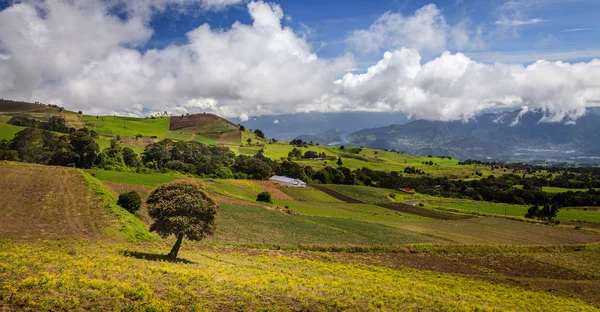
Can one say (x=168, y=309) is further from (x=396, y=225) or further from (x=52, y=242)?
(x=396, y=225)

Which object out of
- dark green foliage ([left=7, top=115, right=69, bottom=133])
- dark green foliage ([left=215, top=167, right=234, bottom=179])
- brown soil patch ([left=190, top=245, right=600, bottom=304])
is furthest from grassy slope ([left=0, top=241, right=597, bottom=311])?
dark green foliage ([left=7, top=115, right=69, bottom=133])

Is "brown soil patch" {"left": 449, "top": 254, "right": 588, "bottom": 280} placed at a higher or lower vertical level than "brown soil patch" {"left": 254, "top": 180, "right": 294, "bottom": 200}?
lower

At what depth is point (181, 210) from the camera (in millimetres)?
25766

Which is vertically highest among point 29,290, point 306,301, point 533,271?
point 29,290

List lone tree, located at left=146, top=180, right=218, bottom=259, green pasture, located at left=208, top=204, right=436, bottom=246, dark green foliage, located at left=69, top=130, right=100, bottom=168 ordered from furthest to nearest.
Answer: dark green foliage, located at left=69, top=130, right=100, bottom=168 → green pasture, located at left=208, top=204, right=436, bottom=246 → lone tree, located at left=146, top=180, right=218, bottom=259

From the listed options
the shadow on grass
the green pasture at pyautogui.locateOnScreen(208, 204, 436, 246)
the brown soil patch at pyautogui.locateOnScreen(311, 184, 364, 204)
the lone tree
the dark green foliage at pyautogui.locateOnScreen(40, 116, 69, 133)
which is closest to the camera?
the shadow on grass

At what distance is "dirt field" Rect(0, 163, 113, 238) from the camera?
29312 mm

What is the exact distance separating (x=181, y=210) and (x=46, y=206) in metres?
20.9

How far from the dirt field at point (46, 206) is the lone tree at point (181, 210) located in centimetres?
825

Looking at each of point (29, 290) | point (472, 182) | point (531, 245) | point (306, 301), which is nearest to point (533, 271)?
point (531, 245)

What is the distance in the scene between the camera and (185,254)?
96.3 feet

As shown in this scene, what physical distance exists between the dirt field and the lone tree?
825 cm

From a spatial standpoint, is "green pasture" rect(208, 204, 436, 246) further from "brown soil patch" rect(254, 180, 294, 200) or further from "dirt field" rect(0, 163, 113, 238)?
"brown soil patch" rect(254, 180, 294, 200)

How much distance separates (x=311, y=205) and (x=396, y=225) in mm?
23227
